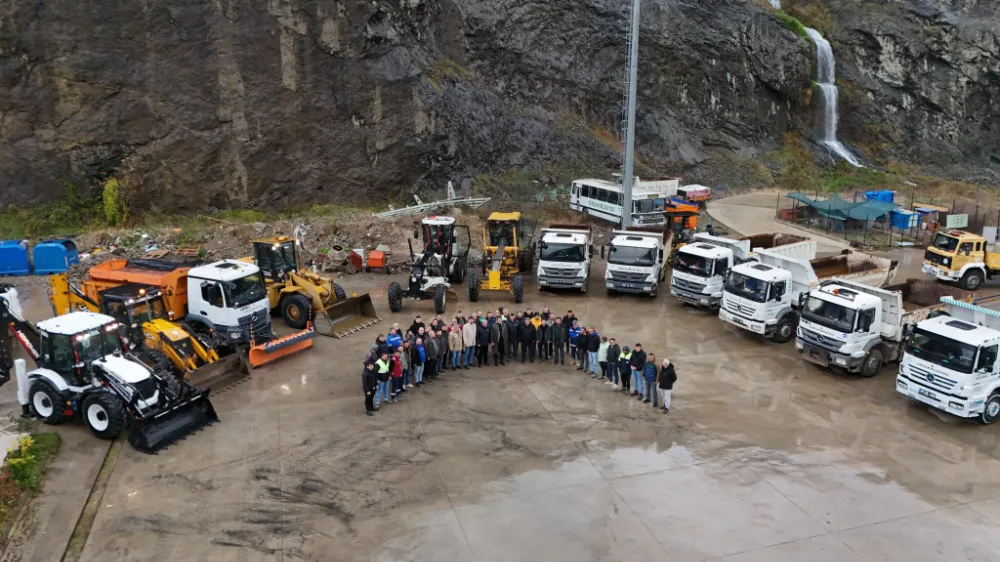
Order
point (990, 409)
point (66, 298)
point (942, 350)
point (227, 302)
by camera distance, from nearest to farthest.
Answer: point (990, 409), point (942, 350), point (227, 302), point (66, 298)

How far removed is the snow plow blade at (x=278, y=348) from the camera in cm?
1611

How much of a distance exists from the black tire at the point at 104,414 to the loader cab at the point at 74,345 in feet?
2.06

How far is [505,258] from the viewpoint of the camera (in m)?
23.1

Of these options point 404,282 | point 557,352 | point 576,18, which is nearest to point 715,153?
point 576,18

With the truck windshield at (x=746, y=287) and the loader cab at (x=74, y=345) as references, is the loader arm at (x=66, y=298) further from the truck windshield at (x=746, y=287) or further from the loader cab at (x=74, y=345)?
the truck windshield at (x=746, y=287)

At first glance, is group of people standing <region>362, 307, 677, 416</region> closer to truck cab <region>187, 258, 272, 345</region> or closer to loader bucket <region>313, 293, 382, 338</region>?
loader bucket <region>313, 293, 382, 338</region>

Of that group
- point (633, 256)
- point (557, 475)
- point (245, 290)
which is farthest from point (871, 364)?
point (245, 290)

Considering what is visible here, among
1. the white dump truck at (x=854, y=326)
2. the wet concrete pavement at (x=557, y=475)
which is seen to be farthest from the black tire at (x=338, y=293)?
the white dump truck at (x=854, y=326)

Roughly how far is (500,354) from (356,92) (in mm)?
21864

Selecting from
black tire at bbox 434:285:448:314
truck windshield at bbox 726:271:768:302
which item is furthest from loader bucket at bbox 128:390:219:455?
truck windshield at bbox 726:271:768:302

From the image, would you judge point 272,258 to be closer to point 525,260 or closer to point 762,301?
point 525,260

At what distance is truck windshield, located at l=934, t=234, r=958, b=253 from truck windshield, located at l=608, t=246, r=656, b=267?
36.7ft

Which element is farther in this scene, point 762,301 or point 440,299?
point 440,299

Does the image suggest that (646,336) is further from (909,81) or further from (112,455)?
(909,81)
